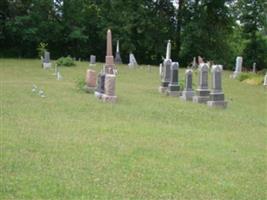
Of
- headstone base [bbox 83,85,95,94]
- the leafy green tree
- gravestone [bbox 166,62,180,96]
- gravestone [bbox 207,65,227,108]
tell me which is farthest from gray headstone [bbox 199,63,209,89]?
the leafy green tree

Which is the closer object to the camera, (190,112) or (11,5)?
(190,112)

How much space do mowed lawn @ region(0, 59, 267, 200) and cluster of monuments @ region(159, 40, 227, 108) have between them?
0.46 metres

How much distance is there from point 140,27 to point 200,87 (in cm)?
2292

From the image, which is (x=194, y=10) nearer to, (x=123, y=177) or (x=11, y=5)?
(x=11, y=5)

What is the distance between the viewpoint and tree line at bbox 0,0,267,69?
3616 cm

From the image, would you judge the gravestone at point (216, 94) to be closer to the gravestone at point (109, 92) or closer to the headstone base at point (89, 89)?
the gravestone at point (109, 92)

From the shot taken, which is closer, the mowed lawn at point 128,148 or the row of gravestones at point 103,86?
the mowed lawn at point 128,148

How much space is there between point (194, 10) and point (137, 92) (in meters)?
23.3

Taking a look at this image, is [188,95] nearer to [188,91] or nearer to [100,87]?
[188,91]

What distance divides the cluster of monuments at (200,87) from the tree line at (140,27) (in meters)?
19.1

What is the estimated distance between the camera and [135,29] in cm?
3838

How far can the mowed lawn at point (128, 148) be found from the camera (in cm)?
632

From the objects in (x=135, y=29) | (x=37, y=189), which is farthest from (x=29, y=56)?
(x=37, y=189)

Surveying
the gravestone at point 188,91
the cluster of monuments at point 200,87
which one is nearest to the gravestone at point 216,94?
the cluster of monuments at point 200,87
